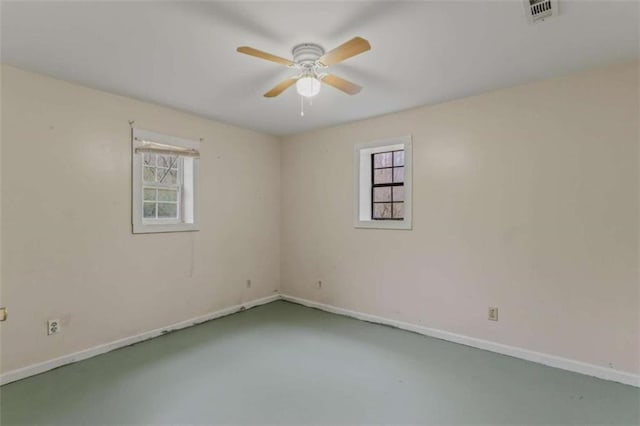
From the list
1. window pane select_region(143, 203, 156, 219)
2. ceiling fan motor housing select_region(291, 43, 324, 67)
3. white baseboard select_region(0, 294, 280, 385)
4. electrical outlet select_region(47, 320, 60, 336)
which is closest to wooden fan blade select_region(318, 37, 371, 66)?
ceiling fan motor housing select_region(291, 43, 324, 67)

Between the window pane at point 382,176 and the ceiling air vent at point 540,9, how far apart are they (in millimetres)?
2282

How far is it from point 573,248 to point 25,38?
4.32m

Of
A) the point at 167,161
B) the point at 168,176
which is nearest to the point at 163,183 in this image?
the point at 168,176

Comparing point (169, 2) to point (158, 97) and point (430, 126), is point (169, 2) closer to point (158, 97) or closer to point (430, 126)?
point (158, 97)

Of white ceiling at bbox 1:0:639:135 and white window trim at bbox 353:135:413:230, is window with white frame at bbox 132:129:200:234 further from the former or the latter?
white window trim at bbox 353:135:413:230

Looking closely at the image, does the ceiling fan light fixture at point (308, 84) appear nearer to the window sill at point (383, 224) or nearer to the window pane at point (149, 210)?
the window sill at point (383, 224)

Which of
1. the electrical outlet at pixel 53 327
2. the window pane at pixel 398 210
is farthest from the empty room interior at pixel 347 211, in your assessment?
the window pane at pixel 398 210

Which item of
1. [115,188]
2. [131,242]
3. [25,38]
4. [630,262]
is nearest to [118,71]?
[25,38]

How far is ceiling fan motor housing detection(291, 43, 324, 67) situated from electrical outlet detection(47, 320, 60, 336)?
9.52ft

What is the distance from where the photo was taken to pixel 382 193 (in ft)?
13.6

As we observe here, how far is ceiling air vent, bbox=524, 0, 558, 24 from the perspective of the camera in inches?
70.9

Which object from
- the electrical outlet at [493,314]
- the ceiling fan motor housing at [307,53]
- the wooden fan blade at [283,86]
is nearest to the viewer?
the ceiling fan motor housing at [307,53]

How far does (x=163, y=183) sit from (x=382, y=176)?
2574 mm

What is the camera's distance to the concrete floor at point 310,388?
214 cm
